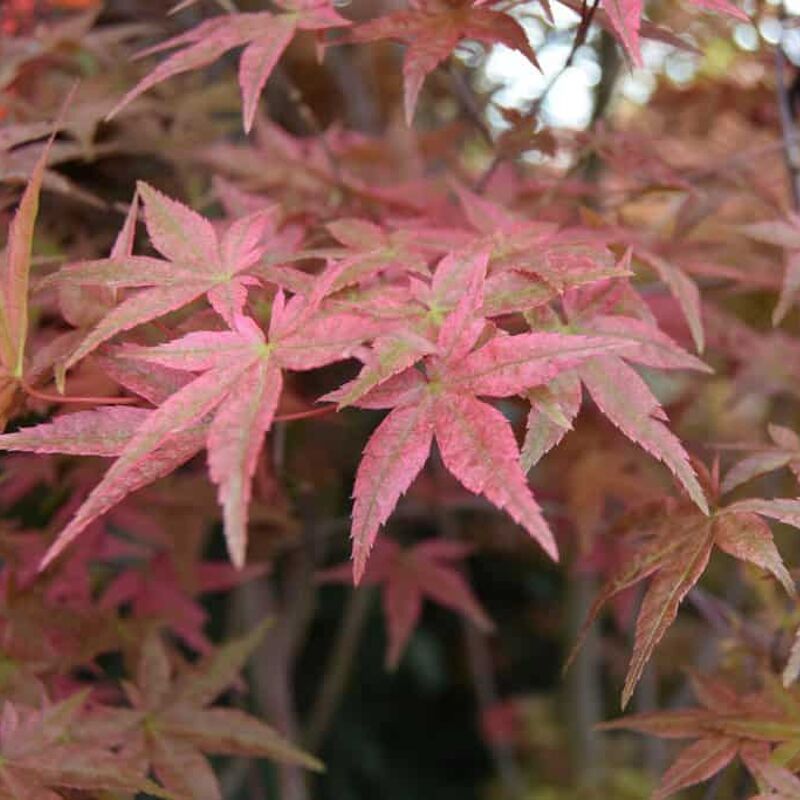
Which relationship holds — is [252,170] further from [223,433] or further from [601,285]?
[223,433]

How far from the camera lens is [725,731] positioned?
0.72m

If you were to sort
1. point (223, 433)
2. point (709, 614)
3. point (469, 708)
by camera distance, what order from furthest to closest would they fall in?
1. point (469, 708)
2. point (709, 614)
3. point (223, 433)

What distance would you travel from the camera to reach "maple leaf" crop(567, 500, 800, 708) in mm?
589

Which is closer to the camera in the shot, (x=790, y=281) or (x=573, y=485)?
(x=790, y=281)

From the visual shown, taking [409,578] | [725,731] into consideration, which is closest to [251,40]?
[725,731]

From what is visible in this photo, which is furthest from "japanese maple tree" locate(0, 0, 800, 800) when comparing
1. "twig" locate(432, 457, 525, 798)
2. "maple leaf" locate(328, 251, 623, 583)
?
"twig" locate(432, 457, 525, 798)

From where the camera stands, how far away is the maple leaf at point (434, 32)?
2.39 ft

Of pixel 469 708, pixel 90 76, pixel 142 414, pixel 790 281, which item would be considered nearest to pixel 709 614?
pixel 790 281

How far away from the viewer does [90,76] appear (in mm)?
1179

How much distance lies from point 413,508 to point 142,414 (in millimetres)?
1100

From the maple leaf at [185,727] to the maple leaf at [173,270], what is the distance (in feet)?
1.07

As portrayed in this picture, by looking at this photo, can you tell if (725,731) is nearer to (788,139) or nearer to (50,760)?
(50,760)

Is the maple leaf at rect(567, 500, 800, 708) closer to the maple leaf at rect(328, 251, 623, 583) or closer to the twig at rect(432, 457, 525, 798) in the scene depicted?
the maple leaf at rect(328, 251, 623, 583)

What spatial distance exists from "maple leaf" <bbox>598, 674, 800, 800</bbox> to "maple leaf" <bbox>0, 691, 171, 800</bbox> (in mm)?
319
